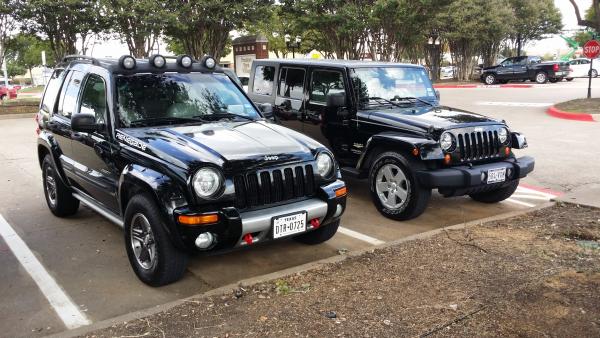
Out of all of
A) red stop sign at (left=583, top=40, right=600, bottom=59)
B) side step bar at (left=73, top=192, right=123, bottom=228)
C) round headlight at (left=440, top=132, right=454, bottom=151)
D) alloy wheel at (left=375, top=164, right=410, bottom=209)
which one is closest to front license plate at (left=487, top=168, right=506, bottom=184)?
round headlight at (left=440, top=132, right=454, bottom=151)

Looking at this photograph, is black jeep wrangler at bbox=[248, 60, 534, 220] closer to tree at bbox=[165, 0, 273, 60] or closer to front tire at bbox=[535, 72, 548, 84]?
tree at bbox=[165, 0, 273, 60]

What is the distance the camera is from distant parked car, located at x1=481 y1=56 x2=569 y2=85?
2997 centimetres

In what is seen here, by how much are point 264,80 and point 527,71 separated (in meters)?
27.0

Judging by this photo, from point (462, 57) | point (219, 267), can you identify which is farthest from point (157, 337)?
point (462, 57)

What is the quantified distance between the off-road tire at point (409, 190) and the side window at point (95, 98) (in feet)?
9.76

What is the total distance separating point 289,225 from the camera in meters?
4.08

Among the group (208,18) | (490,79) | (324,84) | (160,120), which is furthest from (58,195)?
(490,79)

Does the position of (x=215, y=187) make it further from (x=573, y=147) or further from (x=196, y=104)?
(x=573, y=147)

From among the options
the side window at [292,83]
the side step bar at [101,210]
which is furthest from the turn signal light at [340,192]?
the side window at [292,83]

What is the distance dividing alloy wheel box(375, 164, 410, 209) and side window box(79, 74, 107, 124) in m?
3.02

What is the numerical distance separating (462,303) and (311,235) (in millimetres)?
1654

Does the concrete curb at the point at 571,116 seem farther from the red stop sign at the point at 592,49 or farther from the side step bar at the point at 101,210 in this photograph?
the side step bar at the point at 101,210

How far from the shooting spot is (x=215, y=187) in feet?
12.5

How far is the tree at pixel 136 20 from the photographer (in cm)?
1917
